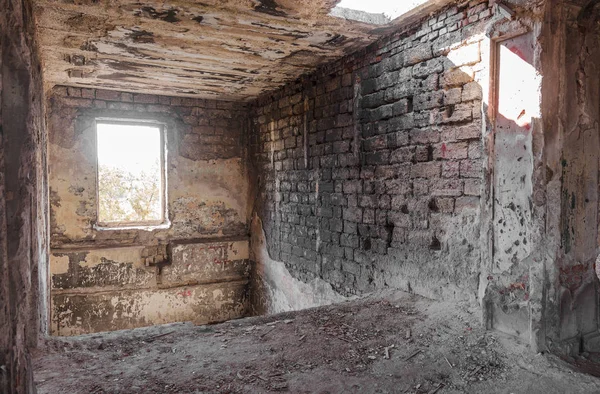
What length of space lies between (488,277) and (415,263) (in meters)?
0.74

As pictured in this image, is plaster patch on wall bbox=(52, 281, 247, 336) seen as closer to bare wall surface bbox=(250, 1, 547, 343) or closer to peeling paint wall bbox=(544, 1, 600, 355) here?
bare wall surface bbox=(250, 1, 547, 343)

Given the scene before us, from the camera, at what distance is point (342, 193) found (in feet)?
12.7

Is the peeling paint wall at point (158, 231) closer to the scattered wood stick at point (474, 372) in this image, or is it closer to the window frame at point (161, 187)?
the window frame at point (161, 187)

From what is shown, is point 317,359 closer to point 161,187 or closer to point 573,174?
point 573,174

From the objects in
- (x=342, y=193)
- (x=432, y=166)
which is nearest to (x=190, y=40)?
(x=342, y=193)

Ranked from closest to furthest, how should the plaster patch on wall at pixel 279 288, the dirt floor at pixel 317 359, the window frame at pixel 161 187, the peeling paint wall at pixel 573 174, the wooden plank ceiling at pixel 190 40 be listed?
1. the dirt floor at pixel 317 359
2. the peeling paint wall at pixel 573 174
3. the wooden plank ceiling at pixel 190 40
4. the plaster patch on wall at pixel 279 288
5. the window frame at pixel 161 187

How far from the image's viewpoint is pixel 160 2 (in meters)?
2.73

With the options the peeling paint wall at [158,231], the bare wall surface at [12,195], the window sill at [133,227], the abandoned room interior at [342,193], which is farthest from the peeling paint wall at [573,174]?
the window sill at [133,227]

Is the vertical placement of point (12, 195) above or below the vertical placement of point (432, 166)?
below

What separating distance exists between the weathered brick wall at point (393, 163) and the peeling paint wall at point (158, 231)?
52.9 inches

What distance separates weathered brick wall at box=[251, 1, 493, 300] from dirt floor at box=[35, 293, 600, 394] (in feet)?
1.60

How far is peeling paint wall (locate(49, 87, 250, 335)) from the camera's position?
16.5ft

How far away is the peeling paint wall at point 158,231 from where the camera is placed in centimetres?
503

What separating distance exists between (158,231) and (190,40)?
9.57 ft
